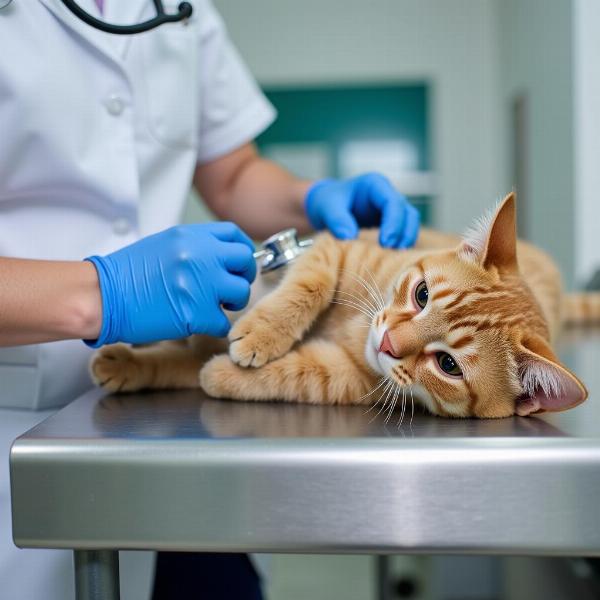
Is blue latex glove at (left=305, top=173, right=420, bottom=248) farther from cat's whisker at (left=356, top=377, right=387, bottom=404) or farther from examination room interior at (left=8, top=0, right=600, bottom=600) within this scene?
cat's whisker at (left=356, top=377, right=387, bottom=404)

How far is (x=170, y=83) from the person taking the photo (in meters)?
1.15

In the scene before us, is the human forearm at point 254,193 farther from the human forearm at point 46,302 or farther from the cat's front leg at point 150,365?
the human forearm at point 46,302

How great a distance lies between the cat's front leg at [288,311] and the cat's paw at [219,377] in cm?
2

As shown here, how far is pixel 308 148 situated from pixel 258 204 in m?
3.96

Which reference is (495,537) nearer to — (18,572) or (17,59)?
(18,572)

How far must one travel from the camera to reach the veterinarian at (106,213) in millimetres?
793

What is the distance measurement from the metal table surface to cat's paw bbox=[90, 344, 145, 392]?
34cm

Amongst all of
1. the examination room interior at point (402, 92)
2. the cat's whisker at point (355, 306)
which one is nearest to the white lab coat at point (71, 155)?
the cat's whisker at point (355, 306)

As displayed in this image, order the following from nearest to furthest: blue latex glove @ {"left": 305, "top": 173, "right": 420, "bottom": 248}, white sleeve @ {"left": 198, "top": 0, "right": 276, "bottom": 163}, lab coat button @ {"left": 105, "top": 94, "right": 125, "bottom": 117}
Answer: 1. lab coat button @ {"left": 105, "top": 94, "right": 125, "bottom": 117}
2. blue latex glove @ {"left": 305, "top": 173, "right": 420, "bottom": 248}
3. white sleeve @ {"left": 198, "top": 0, "right": 276, "bottom": 163}

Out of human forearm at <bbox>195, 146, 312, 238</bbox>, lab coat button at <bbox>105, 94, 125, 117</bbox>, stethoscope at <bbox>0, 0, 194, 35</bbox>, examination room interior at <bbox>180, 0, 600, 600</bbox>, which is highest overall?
examination room interior at <bbox>180, 0, 600, 600</bbox>

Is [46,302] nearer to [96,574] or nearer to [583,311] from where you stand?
[96,574]

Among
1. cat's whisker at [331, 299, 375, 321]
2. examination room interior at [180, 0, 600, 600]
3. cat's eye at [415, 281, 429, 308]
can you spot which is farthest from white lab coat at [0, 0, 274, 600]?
examination room interior at [180, 0, 600, 600]

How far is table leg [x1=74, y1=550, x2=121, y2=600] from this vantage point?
594mm

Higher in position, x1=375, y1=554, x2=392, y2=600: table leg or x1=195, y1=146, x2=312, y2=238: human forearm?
x1=195, y1=146, x2=312, y2=238: human forearm
